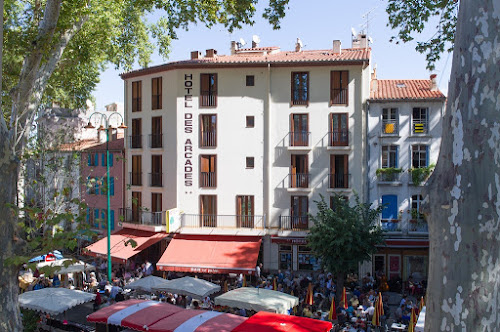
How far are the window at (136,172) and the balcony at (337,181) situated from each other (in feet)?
35.5

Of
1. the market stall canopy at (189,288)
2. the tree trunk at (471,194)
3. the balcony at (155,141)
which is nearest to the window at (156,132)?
the balcony at (155,141)

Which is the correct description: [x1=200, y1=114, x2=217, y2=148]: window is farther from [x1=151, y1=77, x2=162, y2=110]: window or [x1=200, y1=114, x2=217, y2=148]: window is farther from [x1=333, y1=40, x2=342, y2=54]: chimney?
[x1=333, y1=40, x2=342, y2=54]: chimney

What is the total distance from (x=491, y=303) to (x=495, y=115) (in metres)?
2.06

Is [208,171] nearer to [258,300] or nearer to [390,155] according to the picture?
[390,155]

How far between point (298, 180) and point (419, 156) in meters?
6.23

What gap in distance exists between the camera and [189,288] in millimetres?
17875

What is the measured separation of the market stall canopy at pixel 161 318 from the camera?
44.7 feet

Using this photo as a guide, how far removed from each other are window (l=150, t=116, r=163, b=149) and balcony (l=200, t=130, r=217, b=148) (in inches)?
98.8

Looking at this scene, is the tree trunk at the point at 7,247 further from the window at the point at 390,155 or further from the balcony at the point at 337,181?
the window at the point at 390,155

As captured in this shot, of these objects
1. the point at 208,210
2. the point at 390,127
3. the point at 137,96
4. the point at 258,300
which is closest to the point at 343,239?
the point at 258,300

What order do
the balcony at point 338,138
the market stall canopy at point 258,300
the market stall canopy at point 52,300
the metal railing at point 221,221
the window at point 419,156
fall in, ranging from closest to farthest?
1. the market stall canopy at point 258,300
2. the market stall canopy at point 52,300
3. the window at point 419,156
4. the balcony at point 338,138
5. the metal railing at point 221,221

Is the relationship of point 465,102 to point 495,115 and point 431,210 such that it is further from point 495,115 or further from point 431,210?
point 431,210

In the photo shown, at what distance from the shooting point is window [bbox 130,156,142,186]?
2894cm

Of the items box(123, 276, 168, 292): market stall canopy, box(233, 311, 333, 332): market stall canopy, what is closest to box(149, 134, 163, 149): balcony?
box(123, 276, 168, 292): market stall canopy
